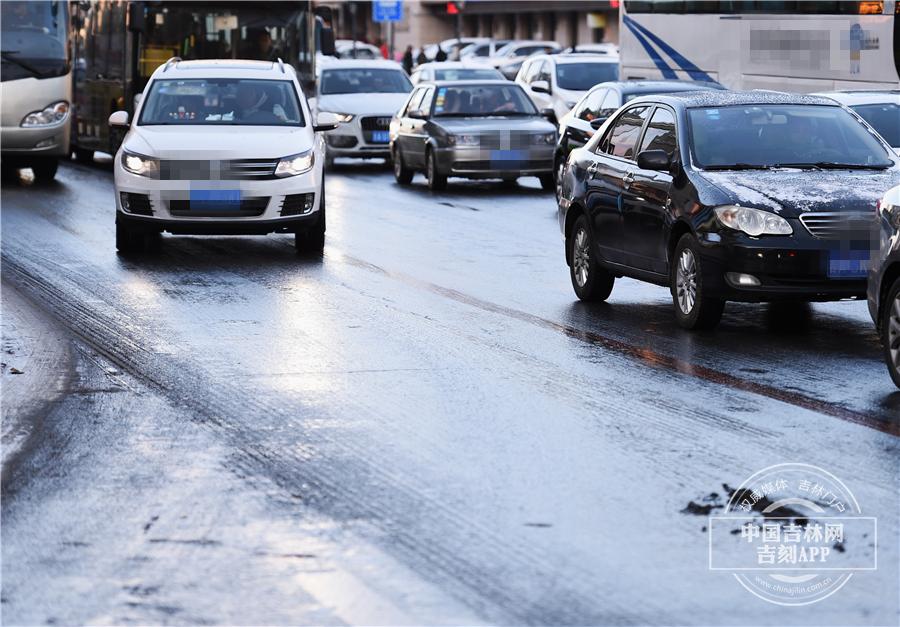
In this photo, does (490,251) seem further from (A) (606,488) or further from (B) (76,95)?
(B) (76,95)

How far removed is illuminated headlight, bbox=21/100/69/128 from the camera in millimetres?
24922

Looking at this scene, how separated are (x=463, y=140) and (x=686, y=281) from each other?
1339cm

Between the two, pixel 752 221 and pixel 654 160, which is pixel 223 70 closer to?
pixel 654 160

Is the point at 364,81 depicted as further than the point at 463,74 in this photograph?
No

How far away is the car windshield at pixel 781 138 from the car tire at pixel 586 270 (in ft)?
4.59

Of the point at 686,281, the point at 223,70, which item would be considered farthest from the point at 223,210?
the point at 686,281

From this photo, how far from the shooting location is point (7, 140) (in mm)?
24812

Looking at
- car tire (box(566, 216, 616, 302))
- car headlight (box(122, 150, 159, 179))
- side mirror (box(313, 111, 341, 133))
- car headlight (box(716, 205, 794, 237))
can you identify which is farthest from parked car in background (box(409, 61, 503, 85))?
car headlight (box(716, 205, 794, 237))

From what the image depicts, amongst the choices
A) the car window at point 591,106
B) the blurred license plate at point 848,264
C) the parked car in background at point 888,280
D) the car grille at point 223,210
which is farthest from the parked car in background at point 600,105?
the parked car in background at point 888,280

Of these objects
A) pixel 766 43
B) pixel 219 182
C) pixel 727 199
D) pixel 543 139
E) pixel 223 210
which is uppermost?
pixel 766 43

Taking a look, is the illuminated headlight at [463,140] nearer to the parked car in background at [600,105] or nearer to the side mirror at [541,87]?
the parked car in background at [600,105]

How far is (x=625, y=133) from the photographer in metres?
13.2

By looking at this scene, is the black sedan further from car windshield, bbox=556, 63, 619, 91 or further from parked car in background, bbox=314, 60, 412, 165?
car windshield, bbox=556, 63, 619, 91

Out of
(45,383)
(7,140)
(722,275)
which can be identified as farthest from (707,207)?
(7,140)
